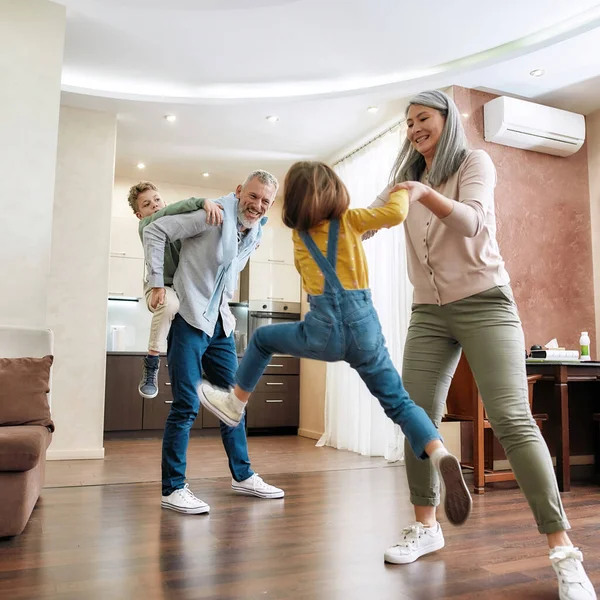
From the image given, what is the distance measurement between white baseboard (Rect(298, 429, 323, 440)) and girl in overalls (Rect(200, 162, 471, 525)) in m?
4.49

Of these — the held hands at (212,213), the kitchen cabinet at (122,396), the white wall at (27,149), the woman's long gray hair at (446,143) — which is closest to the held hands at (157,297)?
the held hands at (212,213)

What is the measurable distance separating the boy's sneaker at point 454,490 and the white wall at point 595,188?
3.48m

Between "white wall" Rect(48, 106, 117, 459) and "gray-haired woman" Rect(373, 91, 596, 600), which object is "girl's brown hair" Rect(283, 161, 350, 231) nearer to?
"gray-haired woman" Rect(373, 91, 596, 600)

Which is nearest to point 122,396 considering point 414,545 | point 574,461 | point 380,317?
point 380,317

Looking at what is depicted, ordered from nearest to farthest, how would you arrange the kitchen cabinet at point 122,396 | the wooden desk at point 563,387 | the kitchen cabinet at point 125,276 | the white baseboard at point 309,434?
the wooden desk at point 563,387, the kitchen cabinet at point 122,396, the white baseboard at point 309,434, the kitchen cabinet at point 125,276

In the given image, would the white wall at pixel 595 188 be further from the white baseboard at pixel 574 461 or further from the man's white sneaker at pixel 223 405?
the man's white sneaker at pixel 223 405

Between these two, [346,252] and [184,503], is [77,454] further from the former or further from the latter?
[346,252]

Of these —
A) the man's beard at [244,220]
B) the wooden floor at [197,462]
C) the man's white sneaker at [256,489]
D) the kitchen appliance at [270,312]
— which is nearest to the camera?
the man's beard at [244,220]

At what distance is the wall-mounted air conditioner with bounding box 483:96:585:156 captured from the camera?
4.33m

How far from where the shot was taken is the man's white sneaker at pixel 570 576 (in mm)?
1575

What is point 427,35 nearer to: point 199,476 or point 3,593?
point 199,476

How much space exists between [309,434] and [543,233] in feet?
10.2

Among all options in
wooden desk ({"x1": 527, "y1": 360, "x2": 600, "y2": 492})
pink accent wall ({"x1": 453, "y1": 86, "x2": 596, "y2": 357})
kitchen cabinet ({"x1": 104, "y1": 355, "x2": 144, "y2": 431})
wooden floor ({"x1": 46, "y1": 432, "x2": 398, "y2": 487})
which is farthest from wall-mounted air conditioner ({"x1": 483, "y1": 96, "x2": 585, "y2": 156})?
kitchen cabinet ({"x1": 104, "y1": 355, "x2": 144, "y2": 431})

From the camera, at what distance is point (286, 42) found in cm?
402
